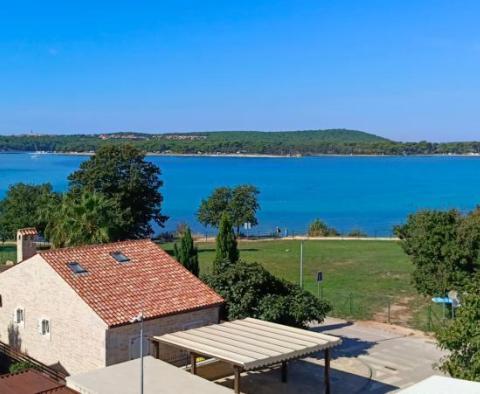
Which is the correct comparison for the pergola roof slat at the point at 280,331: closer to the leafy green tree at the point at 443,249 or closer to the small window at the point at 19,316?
the small window at the point at 19,316

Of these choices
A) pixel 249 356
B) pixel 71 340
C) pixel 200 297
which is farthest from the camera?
pixel 200 297

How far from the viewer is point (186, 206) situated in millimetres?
139625

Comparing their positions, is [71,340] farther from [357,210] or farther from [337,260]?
[357,210]

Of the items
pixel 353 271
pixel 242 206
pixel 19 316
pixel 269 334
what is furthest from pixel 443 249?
pixel 242 206

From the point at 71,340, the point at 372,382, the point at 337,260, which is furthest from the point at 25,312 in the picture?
the point at 337,260

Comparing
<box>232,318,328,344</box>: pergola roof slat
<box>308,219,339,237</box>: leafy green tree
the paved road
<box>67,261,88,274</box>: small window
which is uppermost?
<box>67,261,88,274</box>: small window

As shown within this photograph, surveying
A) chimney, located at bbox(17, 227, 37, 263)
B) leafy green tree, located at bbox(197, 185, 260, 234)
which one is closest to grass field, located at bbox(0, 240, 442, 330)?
leafy green tree, located at bbox(197, 185, 260, 234)

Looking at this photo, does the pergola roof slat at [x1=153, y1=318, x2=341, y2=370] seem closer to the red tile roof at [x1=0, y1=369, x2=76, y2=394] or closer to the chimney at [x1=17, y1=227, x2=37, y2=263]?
the red tile roof at [x1=0, y1=369, x2=76, y2=394]

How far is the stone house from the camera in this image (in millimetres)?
21844

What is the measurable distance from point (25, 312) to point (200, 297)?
7.00 m

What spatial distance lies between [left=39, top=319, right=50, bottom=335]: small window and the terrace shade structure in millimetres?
5309

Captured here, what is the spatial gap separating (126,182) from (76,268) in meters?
33.0

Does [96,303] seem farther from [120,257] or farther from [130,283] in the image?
[120,257]

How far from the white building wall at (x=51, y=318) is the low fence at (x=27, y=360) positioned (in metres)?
0.45
